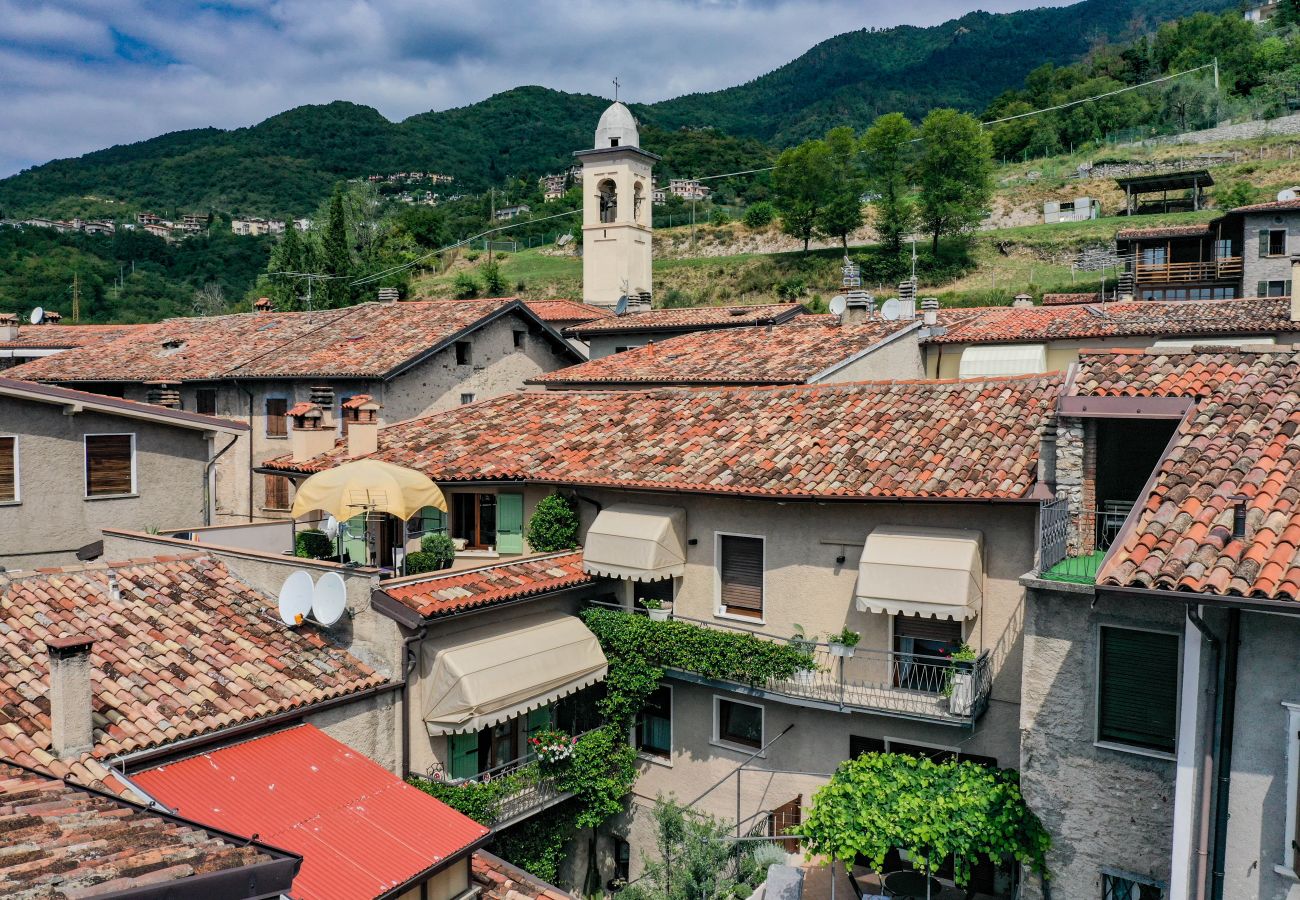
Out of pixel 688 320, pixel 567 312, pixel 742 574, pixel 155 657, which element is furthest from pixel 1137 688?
pixel 567 312

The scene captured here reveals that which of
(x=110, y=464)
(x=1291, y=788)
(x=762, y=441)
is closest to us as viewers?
(x=1291, y=788)

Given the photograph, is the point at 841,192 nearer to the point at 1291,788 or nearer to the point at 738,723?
the point at 738,723

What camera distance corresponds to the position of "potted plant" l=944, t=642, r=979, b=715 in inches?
546

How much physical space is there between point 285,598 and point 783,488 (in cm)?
839

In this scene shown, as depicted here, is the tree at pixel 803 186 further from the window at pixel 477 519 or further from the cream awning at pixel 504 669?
the cream awning at pixel 504 669

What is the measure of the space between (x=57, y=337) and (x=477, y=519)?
3800 centimetres

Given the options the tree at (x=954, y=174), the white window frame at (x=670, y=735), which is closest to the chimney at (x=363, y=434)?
the white window frame at (x=670, y=735)

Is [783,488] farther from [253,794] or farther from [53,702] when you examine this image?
[53,702]

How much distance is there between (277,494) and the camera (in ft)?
100

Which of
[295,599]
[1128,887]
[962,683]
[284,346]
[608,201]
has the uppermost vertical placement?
[608,201]

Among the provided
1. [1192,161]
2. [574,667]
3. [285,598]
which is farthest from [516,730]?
[1192,161]

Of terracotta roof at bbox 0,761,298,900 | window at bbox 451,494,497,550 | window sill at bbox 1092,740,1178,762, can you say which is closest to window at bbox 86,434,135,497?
window at bbox 451,494,497,550

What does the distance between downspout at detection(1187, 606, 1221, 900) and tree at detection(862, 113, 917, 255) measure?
63.1 metres

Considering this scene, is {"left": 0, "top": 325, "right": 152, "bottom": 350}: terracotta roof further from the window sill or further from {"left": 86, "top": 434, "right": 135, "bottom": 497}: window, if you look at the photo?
the window sill
